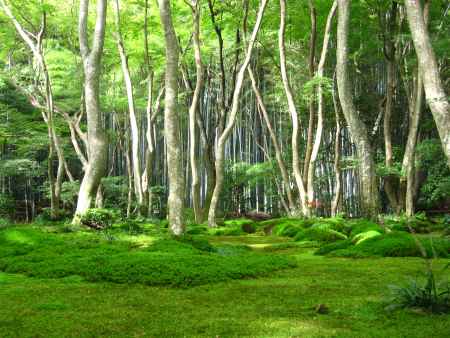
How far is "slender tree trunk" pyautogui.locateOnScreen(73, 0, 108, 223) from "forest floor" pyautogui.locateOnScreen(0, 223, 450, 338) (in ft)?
16.0

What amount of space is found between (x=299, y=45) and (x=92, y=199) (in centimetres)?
988

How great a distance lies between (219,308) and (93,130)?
699 cm

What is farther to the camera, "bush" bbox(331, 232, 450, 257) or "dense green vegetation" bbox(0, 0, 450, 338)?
"bush" bbox(331, 232, 450, 257)

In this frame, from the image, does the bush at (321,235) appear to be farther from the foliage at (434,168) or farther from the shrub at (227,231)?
the foliage at (434,168)

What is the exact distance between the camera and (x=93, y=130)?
9.68 m

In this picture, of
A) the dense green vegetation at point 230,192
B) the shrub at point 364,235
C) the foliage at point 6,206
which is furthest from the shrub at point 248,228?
the foliage at point 6,206

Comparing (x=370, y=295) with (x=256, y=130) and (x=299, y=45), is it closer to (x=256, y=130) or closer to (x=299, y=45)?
(x=299, y=45)

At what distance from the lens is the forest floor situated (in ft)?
9.06

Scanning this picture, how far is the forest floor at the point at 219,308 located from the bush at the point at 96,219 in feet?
15.4

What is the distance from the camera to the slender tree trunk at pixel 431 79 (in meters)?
5.21

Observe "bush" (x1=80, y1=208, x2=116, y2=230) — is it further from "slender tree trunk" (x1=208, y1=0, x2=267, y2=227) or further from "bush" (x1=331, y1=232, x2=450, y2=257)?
"bush" (x1=331, y1=232, x2=450, y2=257)

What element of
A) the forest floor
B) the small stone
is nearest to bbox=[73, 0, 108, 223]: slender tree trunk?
the forest floor

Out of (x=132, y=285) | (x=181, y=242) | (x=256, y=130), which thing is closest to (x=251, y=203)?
(x=256, y=130)

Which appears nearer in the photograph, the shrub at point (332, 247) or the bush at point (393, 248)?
the bush at point (393, 248)
